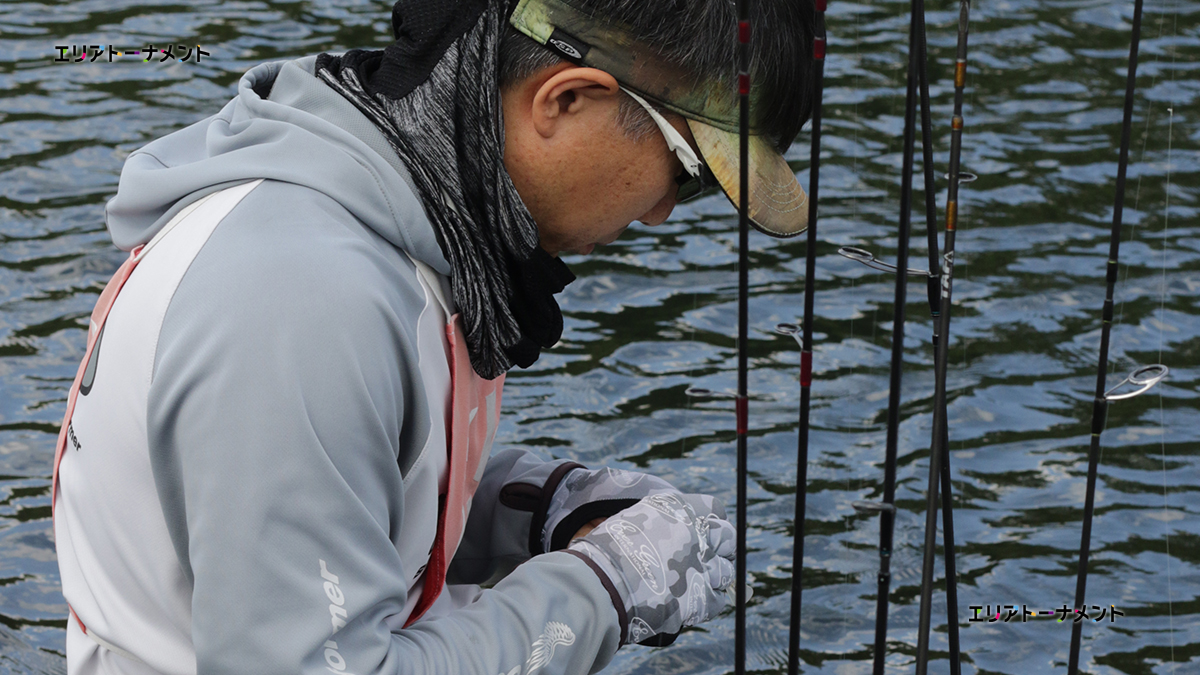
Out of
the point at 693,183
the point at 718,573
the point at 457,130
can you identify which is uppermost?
the point at 457,130

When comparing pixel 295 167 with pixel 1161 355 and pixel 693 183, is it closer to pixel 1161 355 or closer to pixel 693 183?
pixel 693 183

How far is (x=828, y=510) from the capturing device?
4.24m

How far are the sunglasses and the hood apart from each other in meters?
0.34

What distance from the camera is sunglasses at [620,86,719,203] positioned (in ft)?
6.07

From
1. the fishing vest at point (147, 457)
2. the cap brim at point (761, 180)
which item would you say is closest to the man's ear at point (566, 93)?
the cap brim at point (761, 180)

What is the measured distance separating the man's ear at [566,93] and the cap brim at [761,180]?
147 mm

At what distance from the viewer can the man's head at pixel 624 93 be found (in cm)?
181

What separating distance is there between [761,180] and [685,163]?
147 mm

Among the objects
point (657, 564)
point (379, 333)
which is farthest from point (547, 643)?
point (379, 333)

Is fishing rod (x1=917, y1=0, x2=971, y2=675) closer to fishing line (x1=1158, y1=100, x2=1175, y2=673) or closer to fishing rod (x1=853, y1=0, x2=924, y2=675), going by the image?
fishing rod (x1=853, y1=0, x2=924, y2=675)

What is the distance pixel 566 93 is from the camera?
1.83m

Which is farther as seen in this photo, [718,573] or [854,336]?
[854,336]

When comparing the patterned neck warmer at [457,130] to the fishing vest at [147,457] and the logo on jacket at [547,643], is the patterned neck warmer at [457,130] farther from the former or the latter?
the logo on jacket at [547,643]

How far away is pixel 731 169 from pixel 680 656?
6.43 ft
